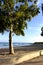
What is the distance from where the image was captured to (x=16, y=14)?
21812mm

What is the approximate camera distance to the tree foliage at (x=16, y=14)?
21.7m

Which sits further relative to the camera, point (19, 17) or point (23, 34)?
point (23, 34)

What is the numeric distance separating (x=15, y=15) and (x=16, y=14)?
0.18 metres

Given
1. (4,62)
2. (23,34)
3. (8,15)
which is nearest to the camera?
(4,62)

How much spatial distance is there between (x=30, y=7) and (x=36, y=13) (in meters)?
0.82

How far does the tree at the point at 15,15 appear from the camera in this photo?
2175 cm

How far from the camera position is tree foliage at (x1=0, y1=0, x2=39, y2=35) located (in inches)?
856

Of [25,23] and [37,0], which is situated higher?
[37,0]

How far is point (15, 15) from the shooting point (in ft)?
72.0

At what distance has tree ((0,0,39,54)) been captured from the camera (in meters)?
21.8

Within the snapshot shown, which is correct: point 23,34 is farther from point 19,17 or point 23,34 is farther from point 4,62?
point 4,62

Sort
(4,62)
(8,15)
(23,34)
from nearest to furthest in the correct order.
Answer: (4,62) → (8,15) → (23,34)

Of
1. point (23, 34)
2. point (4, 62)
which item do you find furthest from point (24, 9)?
point (4, 62)

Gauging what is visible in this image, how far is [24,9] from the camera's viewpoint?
883 inches
